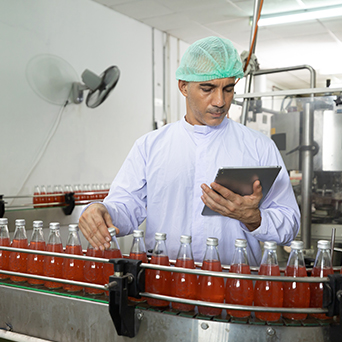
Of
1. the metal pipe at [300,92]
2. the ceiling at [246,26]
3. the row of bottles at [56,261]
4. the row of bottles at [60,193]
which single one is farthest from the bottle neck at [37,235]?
the ceiling at [246,26]

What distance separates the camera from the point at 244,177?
112 centimetres

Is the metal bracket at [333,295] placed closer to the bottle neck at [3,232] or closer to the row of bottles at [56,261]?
the row of bottles at [56,261]

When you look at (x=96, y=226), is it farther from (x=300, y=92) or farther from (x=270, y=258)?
(x=300, y=92)

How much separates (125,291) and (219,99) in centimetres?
80

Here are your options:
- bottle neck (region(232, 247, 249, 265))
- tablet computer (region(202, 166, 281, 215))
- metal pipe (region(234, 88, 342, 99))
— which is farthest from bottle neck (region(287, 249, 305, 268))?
metal pipe (region(234, 88, 342, 99))

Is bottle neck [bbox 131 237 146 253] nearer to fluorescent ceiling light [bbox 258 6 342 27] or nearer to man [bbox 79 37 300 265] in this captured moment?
man [bbox 79 37 300 265]

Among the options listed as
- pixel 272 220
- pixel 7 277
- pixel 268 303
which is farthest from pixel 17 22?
pixel 268 303

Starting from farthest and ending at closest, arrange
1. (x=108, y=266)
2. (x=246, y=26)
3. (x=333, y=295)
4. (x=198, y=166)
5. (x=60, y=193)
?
(x=246, y=26), (x=60, y=193), (x=198, y=166), (x=108, y=266), (x=333, y=295)

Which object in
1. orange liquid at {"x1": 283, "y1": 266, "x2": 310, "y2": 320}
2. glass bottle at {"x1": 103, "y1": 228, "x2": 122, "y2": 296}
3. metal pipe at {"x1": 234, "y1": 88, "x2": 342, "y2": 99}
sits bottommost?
orange liquid at {"x1": 283, "y1": 266, "x2": 310, "y2": 320}

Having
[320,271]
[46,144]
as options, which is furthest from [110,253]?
[46,144]

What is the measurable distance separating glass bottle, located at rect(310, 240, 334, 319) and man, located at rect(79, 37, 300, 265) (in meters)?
0.30

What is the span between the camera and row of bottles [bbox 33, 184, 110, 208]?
3.24m

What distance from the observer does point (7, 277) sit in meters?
1.27

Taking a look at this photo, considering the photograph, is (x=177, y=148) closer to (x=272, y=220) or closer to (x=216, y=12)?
(x=272, y=220)
